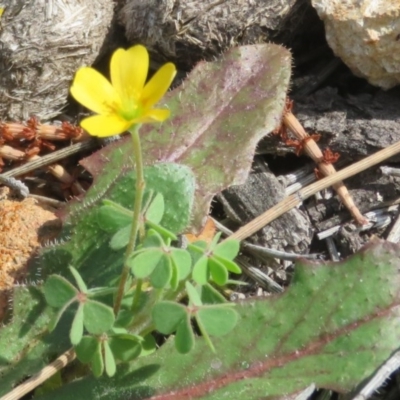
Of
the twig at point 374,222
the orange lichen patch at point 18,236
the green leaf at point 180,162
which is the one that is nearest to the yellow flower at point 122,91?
the green leaf at point 180,162

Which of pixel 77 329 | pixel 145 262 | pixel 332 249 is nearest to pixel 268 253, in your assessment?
pixel 332 249

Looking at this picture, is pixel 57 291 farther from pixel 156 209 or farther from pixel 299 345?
pixel 299 345

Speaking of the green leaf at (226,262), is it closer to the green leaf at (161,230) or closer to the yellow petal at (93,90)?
the green leaf at (161,230)

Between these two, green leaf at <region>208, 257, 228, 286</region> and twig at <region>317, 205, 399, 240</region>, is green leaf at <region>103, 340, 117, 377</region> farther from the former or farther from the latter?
twig at <region>317, 205, 399, 240</region>

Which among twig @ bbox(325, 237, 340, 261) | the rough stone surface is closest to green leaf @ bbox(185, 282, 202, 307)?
twig @ bbox(325, 237, 340, 261)

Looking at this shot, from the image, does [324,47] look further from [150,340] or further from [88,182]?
[150,340]

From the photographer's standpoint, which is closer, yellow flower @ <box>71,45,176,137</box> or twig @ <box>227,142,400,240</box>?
yellow flower @ <box>71,45,176,137</box>
